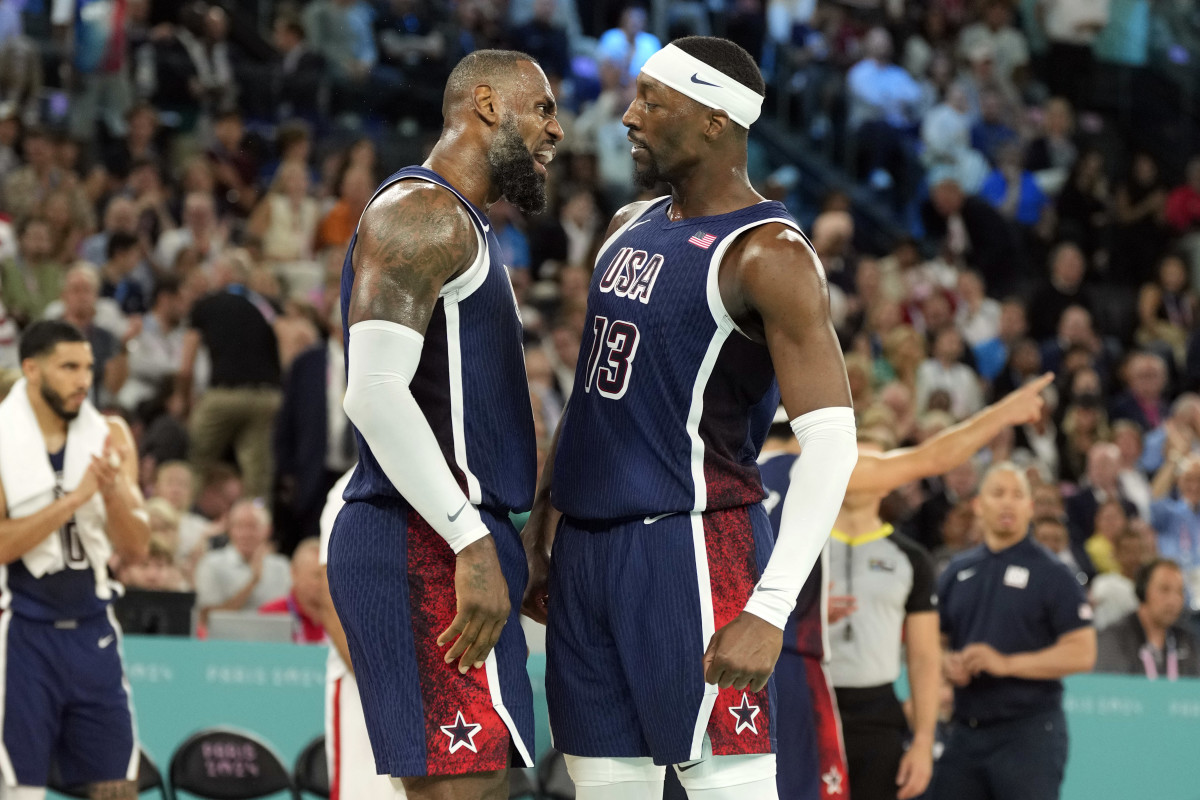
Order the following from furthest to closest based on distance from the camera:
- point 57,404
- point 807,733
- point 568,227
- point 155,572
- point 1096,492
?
point 568,227 < point 1096,492 < point 155,572 < point 57,404 < point 807,733

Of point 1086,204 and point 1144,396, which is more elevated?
point 1086,204

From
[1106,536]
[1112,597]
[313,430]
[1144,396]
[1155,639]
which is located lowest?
[1155,639]

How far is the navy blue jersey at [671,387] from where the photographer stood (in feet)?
13.2

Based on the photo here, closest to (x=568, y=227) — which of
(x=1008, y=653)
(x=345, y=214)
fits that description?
(x=345, y=214)

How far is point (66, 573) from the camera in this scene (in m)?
6.88

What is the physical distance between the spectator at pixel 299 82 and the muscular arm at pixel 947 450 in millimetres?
8777

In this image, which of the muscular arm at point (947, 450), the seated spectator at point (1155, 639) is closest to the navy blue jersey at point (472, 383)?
the muscular arm at point (947, 450)

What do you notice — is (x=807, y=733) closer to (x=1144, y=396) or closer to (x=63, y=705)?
(x=63, y=705)

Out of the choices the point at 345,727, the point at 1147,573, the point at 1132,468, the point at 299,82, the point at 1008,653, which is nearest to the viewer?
the point at 345,727

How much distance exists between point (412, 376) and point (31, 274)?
8545 millimetres

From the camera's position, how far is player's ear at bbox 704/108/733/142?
4.16 m

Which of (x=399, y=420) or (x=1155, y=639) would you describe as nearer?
(x=399, y=420)

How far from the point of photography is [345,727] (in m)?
6.09

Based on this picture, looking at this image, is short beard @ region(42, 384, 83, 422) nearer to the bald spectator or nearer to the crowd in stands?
the crowd in stands
